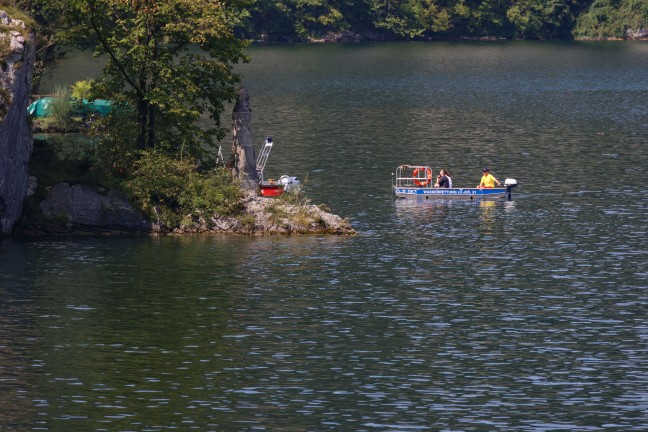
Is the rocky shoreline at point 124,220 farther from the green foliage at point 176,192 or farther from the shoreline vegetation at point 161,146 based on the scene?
the green foliage at point 176,192

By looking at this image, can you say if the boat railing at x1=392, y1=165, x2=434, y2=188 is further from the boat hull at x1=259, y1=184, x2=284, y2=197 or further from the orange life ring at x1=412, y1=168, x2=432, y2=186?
the boat hull at x1=259, y1=184, x2=284, y2=197

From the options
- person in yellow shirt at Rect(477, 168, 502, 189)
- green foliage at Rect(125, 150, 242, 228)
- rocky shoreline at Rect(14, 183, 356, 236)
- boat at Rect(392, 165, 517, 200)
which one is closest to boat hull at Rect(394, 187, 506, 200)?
boat at Rect(392, 165, 517, 200)

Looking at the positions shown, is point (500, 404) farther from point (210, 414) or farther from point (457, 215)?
point (457, 215)

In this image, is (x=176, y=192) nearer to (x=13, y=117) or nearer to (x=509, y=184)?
(x=13, y=117)

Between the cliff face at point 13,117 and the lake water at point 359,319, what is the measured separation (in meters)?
2.12

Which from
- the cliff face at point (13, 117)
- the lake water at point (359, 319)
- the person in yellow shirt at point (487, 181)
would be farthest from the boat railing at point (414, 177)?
the cliff face at point (13, 117)

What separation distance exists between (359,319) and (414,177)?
1524 inches

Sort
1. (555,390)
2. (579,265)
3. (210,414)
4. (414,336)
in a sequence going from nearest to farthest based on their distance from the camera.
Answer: (210,414) → (555,390) → (414,336) → (579,265)

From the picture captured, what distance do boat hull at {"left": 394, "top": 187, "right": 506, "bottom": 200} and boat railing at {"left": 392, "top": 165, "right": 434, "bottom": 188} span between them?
26.6 inches

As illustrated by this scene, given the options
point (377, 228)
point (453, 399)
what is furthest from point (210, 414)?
point (377, 228)

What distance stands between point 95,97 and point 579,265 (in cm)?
2901

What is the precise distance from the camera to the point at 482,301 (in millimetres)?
55312

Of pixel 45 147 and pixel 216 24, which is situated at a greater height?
pixel 216 24

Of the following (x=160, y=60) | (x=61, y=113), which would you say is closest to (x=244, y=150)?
(x=160, y=60)
